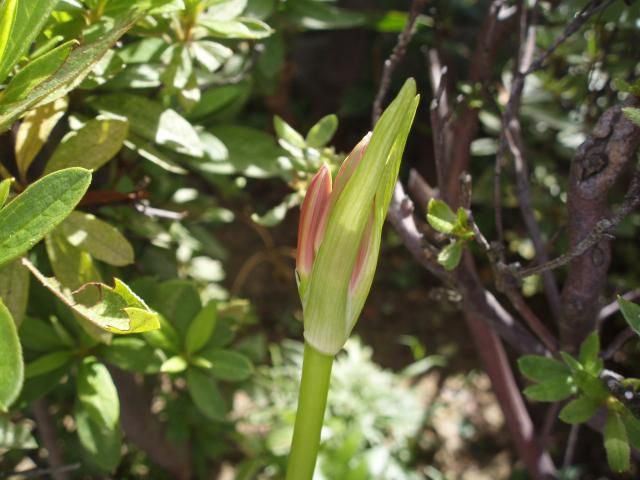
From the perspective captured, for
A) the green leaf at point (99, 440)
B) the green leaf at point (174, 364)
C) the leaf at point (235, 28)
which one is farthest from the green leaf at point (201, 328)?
the leaf at point (235, 28)

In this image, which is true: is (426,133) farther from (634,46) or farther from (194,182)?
(634,46)

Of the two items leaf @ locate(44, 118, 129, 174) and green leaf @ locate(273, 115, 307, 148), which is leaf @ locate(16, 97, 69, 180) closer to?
leaf @ locate(44, 118, 129, 174)

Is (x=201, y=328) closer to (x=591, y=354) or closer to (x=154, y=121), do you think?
(x=154, y=121)

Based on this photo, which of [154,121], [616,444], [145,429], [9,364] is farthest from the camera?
[145,429]

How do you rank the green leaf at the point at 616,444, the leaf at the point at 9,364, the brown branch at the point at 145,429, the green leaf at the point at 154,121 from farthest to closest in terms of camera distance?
the brown branch at the point at 145,429 < the green leaf at the point at 154,121 < the green leaf at the point at 616,444 < the leaf at the point at 9,364

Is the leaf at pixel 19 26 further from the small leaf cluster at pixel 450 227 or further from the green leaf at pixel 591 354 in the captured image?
the green leaf at pixel 591 354

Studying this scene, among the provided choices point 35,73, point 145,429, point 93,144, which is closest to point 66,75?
point 35,73

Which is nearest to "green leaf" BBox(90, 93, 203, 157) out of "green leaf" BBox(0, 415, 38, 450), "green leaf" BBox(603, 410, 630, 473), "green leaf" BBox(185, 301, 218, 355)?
"green leaf" BBox(185, 301, 218, 355)
